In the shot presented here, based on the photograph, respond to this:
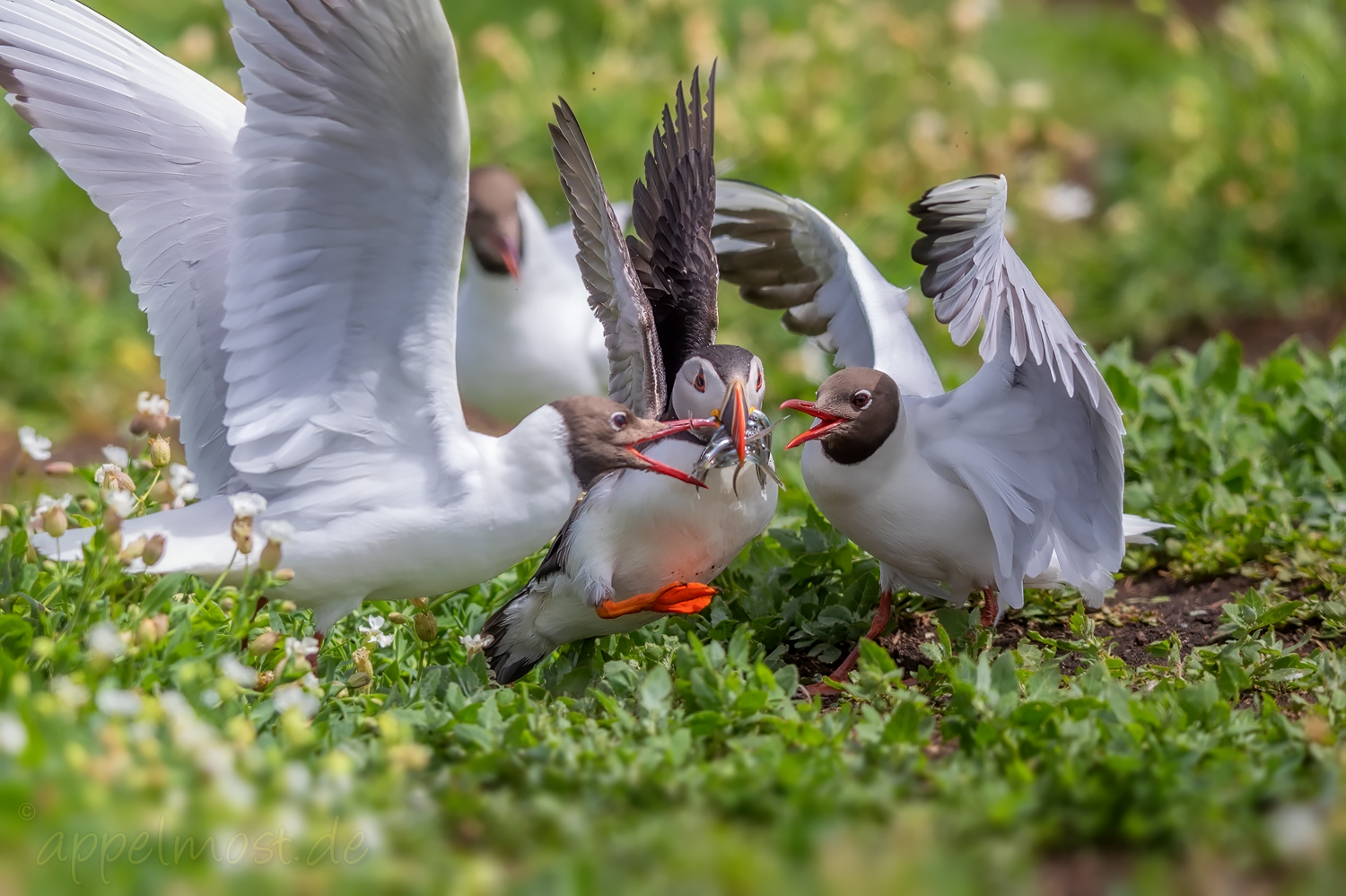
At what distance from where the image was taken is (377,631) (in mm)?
3131

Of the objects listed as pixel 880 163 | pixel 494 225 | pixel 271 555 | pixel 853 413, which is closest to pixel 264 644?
pixel 271 555

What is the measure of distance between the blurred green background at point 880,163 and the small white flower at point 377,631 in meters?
3.08

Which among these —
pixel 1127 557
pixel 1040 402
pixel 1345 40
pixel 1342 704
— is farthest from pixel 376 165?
pixel 1345 40

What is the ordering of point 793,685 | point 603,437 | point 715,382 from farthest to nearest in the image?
1. point 715,382
2. point 603,437
3. point 793,685

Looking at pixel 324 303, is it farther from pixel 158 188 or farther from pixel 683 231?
pixel 683 231

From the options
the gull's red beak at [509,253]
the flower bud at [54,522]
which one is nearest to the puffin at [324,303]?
the flower bud at [54,522]

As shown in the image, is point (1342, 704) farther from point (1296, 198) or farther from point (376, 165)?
point (1296, 198)

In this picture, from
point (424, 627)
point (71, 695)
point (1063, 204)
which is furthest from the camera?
point (1063, 204)

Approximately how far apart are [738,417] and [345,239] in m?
0.95

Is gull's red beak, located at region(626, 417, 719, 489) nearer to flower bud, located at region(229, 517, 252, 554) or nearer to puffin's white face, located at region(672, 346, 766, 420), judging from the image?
puffin's white face, located at region(672, 346, 766, 420)

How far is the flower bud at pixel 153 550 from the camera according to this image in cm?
260

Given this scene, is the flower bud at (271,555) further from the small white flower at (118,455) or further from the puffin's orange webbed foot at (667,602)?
the puffin's orange webbed foot at (667,602)

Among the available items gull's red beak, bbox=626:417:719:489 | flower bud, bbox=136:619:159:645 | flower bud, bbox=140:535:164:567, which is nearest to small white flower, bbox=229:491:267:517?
flower bud, bbox=140:535:164:567

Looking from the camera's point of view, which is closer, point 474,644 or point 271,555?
point 271,555
